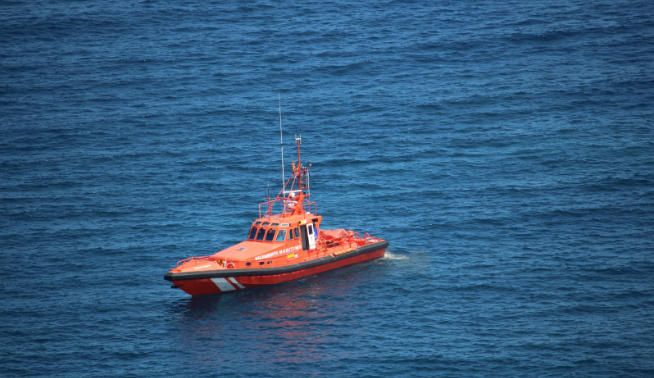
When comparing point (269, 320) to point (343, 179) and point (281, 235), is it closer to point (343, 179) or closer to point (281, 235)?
point (281, 235)

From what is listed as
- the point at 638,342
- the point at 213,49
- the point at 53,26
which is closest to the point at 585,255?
the point at 638,342

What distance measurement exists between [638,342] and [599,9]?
71.2m

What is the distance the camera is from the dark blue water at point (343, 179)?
2904 inches

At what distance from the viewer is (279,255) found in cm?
8306

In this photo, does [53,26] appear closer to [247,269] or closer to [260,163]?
[260,163]

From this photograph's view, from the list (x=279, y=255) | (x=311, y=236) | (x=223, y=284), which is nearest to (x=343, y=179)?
(x=311, y=236)

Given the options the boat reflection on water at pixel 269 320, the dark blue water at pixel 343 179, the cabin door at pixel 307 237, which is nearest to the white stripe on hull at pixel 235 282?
the boat reflection on water at pixel 269 320

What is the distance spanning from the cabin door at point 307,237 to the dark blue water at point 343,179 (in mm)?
2534

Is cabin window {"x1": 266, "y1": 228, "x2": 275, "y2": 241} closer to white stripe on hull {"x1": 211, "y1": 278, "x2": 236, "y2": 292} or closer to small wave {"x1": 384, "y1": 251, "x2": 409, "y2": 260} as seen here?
white stripe on hull {"x1": 211, "y1": 278, "x2": 236, "y2": 292}

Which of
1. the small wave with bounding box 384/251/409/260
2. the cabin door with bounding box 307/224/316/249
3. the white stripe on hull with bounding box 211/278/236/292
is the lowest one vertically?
the small wave with bounding box 384/251/409/260

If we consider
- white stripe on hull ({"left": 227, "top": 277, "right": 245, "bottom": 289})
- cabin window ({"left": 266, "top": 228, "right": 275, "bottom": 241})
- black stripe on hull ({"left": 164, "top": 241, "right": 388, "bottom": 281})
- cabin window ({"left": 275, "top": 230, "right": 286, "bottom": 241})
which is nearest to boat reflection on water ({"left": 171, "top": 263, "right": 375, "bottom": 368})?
white stripe on hull ({"left": 227, "top": 277, "right": 245, "bottom": 289})

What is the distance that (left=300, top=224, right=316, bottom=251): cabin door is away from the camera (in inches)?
3351

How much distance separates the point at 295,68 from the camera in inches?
5005

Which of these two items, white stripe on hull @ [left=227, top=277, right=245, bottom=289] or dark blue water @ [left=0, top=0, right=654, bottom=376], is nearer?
dark blue water @ [left=0, top=0, right=654, bottom=376]
